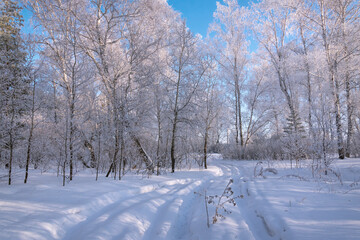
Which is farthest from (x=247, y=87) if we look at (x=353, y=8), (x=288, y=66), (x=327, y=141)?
(x=327, y=141)

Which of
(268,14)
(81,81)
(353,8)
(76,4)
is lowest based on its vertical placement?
(81,81)

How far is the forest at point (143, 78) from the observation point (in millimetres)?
6832

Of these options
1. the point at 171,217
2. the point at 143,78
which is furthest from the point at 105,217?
the point at 143,78

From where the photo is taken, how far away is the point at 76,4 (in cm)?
699

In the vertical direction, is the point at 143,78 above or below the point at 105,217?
above

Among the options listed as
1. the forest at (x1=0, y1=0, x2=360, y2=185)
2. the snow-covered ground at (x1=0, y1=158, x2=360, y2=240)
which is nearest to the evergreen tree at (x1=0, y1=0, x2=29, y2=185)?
the forest at (x1=0, y1=0, x2=360, y2=185)

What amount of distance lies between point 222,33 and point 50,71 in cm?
1546

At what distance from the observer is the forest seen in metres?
6.83

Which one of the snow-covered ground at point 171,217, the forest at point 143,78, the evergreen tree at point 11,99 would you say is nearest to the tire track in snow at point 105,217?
the snow-covered ground at point 171,217

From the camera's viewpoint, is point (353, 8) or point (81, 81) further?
point (353, 8)

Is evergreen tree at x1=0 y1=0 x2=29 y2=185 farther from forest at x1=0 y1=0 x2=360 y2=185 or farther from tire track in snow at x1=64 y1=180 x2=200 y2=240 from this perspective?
tire track in snow at x1=64 y1=180 x2=200 y2=240

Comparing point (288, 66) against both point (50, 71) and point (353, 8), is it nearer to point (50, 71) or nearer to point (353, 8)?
point (353, 8)

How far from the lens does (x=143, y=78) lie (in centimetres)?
809

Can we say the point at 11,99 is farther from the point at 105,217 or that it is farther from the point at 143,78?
the point at 105,217
